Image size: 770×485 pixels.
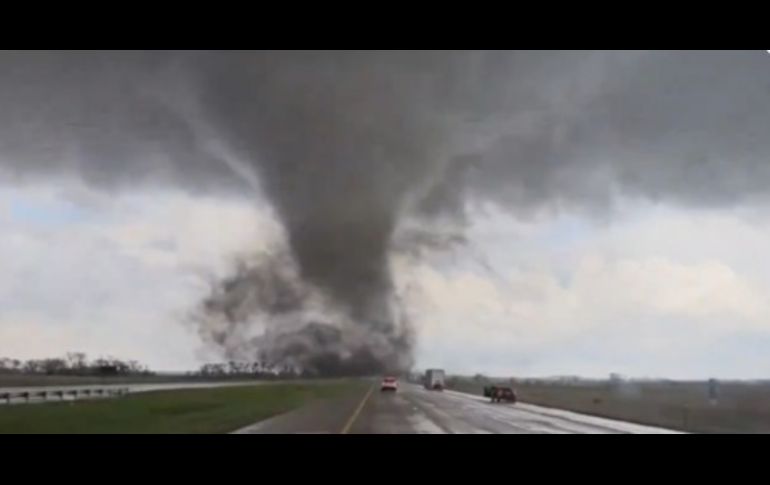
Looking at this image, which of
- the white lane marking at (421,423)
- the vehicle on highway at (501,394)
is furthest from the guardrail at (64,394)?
the vehicle on highway at (501,394)

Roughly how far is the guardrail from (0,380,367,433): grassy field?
425 millimetres

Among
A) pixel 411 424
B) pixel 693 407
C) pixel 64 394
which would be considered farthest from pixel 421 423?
pixel 64 394

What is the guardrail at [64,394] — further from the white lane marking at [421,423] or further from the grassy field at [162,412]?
the white lane marking at [421,423]

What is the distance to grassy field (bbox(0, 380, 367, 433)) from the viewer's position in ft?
50.3

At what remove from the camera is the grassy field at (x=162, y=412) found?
50.3 ft

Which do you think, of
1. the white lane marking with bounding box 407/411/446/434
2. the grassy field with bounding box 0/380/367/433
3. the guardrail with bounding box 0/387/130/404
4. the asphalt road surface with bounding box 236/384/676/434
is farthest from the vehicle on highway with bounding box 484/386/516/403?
the guardrail with bounding box 0/387/130/404

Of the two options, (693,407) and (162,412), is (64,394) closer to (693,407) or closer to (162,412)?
(162,412)

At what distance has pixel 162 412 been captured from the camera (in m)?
21.0
